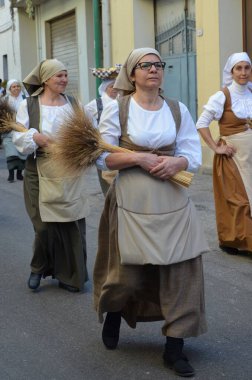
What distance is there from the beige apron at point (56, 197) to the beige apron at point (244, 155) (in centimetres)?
177

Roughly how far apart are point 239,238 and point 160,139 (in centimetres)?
296

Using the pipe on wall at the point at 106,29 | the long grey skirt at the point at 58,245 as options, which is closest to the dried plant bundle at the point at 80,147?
the long grey skirt at the point at 58,245

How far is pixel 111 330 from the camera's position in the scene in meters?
4.31

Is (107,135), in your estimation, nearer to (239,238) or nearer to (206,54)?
(239,238)

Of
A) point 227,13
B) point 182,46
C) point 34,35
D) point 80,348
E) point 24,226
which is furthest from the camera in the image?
point 34,35

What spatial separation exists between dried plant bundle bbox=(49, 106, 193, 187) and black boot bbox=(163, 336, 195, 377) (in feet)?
3.01

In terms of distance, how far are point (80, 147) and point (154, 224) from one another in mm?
630

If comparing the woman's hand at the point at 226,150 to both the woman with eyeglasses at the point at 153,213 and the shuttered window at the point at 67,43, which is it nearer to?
the woman with eyeglasses at the point at 153,213

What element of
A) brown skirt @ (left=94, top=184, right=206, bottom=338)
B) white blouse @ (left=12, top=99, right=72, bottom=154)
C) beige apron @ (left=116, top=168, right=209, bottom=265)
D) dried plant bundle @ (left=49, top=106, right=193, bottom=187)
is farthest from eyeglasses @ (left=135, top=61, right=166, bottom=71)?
white blouse @ (left=12, top=99, right=72, bottom=154)

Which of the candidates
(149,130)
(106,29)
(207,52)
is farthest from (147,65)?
(106,29)

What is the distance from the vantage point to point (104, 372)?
401cm

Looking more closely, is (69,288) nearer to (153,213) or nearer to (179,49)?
(153,213)

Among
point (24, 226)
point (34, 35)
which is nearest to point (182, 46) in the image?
point (24, 226)

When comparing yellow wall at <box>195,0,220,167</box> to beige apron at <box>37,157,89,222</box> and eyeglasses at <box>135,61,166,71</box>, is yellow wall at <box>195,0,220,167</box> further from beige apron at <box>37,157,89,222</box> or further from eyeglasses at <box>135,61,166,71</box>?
eyeglasses at <box>135,61,166,71</box>
